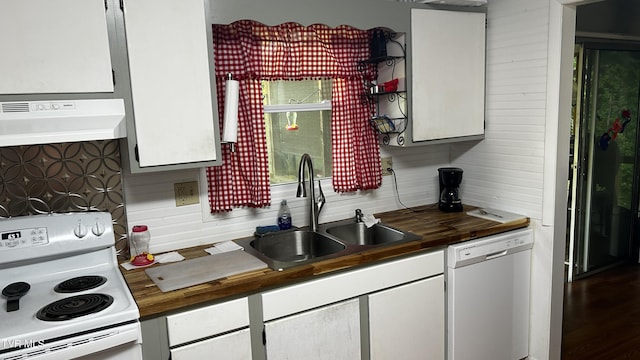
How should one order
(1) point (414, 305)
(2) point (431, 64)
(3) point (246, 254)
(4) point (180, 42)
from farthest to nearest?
(2) point (431, 64) < (1) point (414, 305) < (3) point (246, 254) < (4) point (180, 42)

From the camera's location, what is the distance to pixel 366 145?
2912mm

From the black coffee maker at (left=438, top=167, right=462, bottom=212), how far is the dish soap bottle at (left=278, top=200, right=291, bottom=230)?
3.26 ft

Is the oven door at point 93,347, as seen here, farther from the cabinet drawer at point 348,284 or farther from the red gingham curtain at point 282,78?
the red gingham curtain at point 282,78

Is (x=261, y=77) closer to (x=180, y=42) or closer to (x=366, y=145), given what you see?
(x=180, y=42)

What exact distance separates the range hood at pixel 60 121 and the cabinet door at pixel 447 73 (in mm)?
1531

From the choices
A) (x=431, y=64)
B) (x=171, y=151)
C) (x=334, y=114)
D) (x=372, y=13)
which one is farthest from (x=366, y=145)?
(x=171, y=151)

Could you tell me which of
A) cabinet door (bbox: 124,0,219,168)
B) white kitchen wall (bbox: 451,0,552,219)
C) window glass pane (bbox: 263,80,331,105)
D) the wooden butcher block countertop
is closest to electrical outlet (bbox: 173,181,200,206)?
the wooden butcher block countertop

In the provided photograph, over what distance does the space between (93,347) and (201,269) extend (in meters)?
0.54

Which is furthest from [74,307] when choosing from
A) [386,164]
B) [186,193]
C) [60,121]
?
[386,164]

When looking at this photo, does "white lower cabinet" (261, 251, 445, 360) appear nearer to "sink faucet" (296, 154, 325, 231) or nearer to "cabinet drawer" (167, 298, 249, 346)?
"cabinet drawer" (167, 298, 249, 346)

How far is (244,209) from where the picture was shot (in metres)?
2.60

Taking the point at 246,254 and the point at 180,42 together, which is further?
the point at 246,254

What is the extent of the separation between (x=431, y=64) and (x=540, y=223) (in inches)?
41.9

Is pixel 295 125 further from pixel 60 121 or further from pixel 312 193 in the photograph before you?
pixel 60 121
